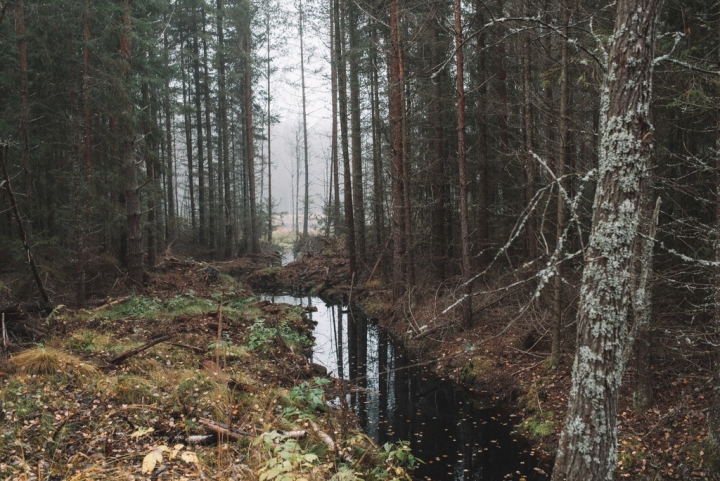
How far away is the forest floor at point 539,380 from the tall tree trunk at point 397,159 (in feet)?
2.39

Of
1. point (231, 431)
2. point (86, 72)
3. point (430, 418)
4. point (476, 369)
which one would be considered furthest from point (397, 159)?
point (231, 431)

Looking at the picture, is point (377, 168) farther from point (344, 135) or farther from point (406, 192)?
point (406, 192)

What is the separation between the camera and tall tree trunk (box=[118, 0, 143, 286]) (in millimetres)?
11742

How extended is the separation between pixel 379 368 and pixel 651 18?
8664 mm

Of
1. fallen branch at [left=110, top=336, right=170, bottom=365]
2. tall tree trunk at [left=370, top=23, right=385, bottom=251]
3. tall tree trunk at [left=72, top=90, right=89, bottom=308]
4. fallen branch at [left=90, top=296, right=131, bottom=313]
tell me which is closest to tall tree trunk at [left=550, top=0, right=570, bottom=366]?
fallen branch at [left=110, top=336, right=170, bottom=365]

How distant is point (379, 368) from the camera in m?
10.3

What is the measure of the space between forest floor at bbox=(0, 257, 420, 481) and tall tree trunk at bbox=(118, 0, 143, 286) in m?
2.99

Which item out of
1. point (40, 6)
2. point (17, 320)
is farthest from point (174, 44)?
point (17, 320)

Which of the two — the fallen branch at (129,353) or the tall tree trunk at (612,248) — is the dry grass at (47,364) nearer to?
the fallen branch at (129,353)

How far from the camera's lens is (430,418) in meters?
7.83

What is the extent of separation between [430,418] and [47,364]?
19.4 feet

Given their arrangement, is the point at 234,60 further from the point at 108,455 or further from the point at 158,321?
the point at 108,455

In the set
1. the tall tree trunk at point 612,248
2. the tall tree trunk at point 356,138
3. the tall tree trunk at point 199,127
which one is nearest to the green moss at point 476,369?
the tall tree trunk at point 612,248

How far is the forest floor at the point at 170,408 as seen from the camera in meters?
3.93
